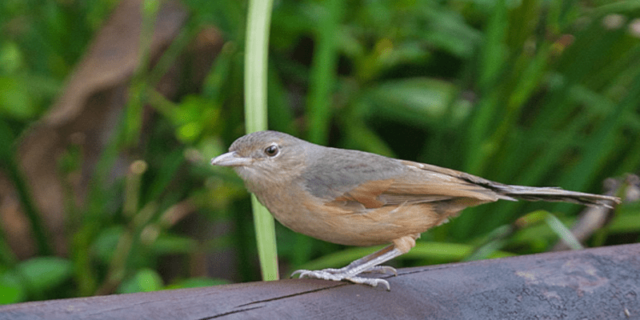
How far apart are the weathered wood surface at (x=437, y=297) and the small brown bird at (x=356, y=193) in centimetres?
11

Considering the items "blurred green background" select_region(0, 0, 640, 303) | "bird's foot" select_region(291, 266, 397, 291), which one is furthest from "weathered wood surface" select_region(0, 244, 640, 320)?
"blurred green background" select_region(0, 0, 640, 303)

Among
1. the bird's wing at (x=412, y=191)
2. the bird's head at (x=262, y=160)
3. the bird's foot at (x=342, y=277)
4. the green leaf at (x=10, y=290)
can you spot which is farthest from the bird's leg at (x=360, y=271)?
the green leaf at (x=10, y=290)

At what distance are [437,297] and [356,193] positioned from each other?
0.35 meters

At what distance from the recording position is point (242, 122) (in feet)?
10.1

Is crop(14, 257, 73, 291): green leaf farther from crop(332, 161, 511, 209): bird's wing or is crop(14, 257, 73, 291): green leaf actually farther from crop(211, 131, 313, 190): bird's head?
crop(332, 161, 511, 209): bird's wing

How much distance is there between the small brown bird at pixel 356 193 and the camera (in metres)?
1.64

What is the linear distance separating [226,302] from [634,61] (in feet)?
8.25

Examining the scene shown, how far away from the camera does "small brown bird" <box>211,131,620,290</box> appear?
64.7 inches

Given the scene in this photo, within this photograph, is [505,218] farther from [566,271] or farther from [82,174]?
[82,174]

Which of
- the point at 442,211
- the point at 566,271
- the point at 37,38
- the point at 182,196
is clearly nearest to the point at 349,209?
the point at 442,211

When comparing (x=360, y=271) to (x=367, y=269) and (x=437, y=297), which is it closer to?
(x=367, y=269)

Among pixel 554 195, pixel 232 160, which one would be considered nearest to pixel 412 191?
pixel 554 195

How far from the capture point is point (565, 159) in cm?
345

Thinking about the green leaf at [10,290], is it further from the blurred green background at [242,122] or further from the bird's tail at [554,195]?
the bird's tail at [554,195]
